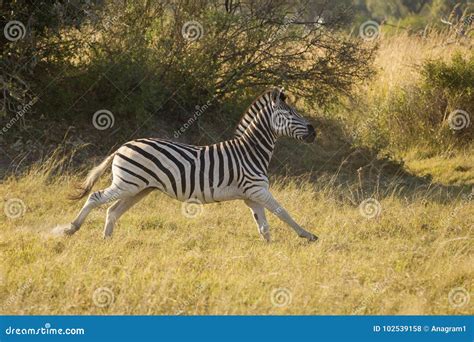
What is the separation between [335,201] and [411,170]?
341 cm

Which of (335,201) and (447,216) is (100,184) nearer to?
(335,201)

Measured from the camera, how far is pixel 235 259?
7.99 meters

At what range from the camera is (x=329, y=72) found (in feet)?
47.0

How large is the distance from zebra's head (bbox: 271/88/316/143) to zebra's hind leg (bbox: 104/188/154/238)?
5.80 feet

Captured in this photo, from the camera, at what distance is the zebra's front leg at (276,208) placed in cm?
878

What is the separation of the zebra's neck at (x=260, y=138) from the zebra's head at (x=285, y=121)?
0.28 ft

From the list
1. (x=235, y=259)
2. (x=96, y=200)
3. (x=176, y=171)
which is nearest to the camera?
(x=235, y=259)

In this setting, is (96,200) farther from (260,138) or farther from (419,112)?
(419,112)

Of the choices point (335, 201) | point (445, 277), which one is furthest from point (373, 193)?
point (445, 277)

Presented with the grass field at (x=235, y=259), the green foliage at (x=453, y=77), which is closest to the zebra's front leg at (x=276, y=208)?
the grass field at (x=235, y=259)

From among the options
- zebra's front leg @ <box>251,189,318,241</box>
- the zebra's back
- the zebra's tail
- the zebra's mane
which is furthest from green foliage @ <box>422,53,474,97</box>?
the zebra's tail

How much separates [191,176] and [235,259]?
1.33 metres

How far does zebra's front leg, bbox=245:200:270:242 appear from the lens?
351 inches

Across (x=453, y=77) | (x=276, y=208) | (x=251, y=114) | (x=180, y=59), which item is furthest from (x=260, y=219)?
(x=453, y=77)
